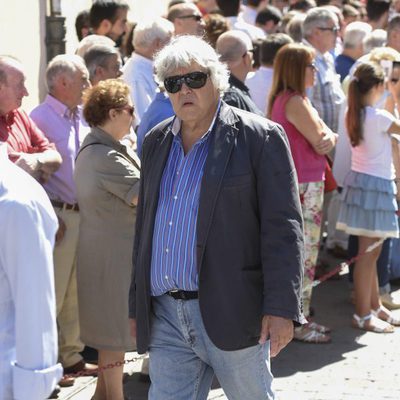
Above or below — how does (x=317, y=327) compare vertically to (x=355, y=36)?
below

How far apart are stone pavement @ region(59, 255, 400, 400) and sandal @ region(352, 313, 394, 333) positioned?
56mm

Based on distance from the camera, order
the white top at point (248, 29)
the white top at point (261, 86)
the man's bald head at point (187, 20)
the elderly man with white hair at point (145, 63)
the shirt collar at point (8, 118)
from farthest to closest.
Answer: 1. the white top at point (248, 29)
2. the man's bald head at point (187, 20)
3. the white top at point (261, 86)
4. the elderly man with white hair at point (145, 63)
5. the shirt collar at point (8, 118)

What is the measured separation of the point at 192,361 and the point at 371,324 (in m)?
3.74

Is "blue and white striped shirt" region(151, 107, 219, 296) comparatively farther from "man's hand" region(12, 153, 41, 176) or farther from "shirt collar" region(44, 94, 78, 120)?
"shirt collar" region(44, 94, 78, 120)

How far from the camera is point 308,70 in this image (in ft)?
23.5

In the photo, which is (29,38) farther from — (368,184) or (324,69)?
(368,184)

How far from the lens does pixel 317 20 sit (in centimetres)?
952

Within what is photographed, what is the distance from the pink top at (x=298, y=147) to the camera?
23.4 ft

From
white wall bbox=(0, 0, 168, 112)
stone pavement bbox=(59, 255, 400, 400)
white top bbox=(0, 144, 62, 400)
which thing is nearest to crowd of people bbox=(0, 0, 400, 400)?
white top bbox=(0, 144, 62, 400)

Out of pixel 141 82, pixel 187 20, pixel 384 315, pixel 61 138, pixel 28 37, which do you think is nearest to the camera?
pixel 61 138

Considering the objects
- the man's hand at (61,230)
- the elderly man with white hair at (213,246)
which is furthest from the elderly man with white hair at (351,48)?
the elderly man with white hair at (213,246)

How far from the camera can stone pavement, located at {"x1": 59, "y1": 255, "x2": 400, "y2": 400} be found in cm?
629

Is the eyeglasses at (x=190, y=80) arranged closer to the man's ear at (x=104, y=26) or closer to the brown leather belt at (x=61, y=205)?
the brown leather belt at (x=61, y=205)

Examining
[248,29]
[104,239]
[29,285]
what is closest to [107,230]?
[104,239]
